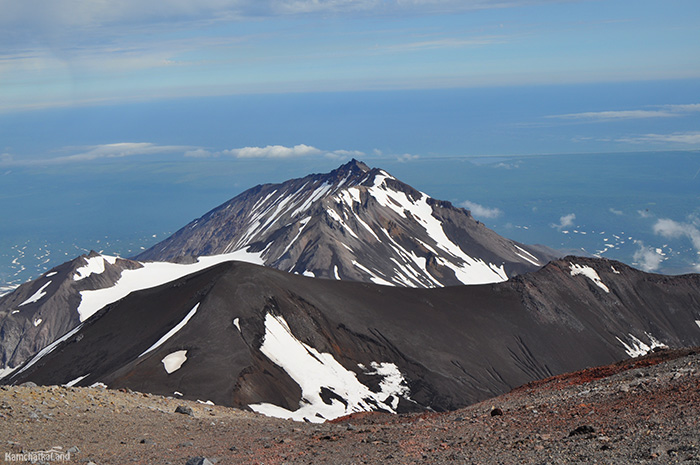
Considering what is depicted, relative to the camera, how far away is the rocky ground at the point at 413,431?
16.3 meters

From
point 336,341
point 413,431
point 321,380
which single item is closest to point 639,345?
point 336,341

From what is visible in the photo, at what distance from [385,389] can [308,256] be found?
3510 inches

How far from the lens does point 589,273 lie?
102 metres

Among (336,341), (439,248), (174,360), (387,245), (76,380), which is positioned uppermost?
(174,360)

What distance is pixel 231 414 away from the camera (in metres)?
30.2

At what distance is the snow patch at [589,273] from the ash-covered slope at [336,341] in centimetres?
300

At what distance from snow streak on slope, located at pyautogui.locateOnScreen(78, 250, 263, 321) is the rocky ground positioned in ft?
315

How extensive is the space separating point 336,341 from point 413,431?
43.0m

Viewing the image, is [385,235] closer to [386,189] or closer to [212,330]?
[386,189]

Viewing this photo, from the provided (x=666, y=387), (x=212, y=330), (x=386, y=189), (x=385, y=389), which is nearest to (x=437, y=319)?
(x=385, y=389)


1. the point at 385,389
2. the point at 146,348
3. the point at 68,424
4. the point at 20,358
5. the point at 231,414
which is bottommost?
the point at 20,358

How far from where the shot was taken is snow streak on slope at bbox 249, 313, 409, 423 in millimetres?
49406

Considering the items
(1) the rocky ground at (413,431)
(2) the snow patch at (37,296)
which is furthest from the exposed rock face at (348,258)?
(1) the rocky ground at (413,431)

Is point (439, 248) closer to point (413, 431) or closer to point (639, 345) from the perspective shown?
point (639, 345)
